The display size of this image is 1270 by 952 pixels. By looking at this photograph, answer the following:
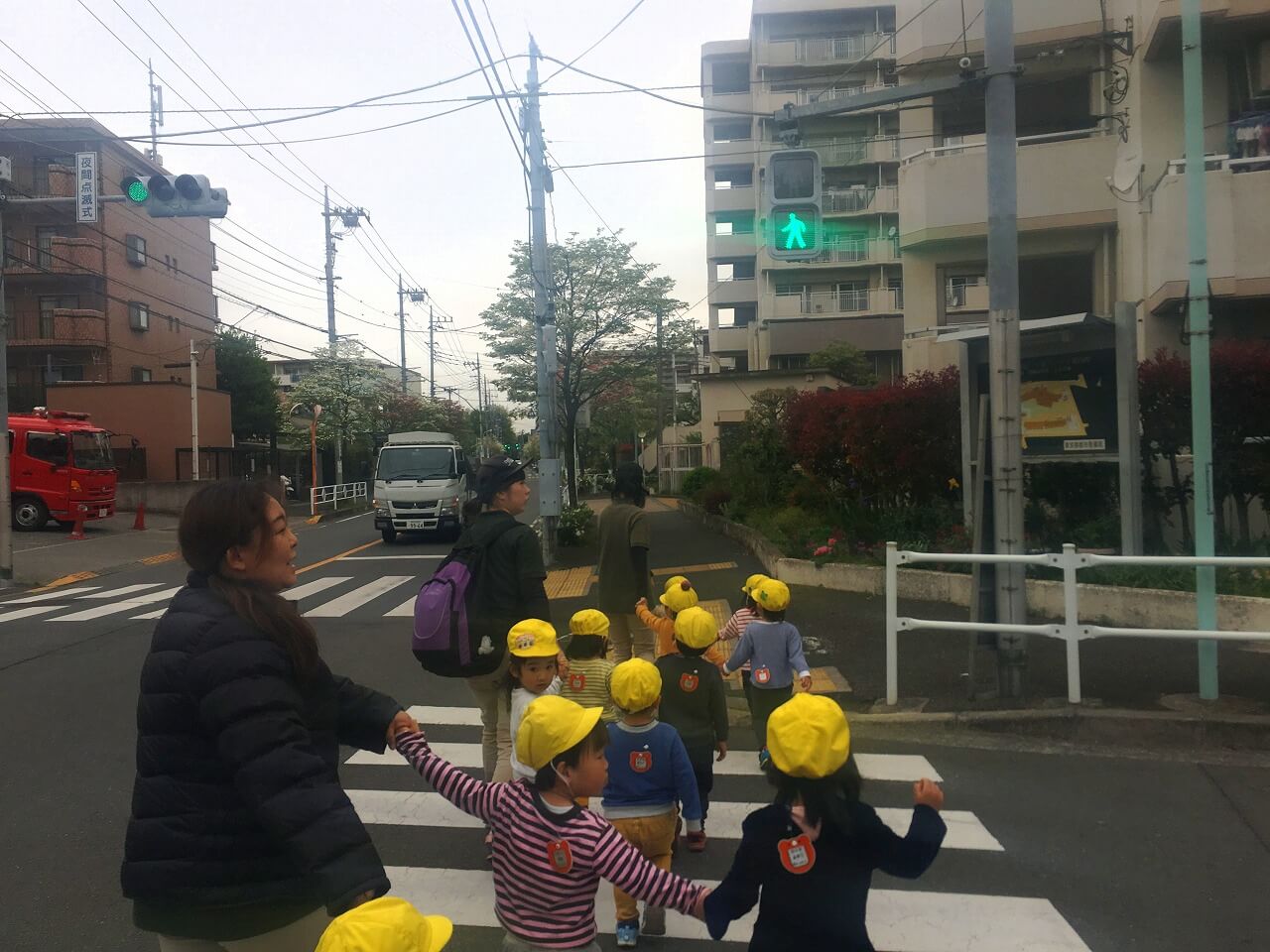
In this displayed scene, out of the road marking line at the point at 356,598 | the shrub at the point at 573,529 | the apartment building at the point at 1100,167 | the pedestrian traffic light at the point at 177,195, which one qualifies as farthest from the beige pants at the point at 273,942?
the shrub at the point at 573,529

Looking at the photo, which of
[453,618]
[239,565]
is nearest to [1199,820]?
A: [453,618]

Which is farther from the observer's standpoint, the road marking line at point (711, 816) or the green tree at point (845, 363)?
the green tree at point (845, 363)

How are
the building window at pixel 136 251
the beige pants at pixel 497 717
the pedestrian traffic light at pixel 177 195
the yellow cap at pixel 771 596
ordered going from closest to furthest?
the beige pants at pixel 497 717, the yellow cap at pixel 771 596, the pedestrian traffic light at pixel 177 195, the building window at pixel 136 251

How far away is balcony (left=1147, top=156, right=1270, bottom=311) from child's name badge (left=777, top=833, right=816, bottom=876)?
445 inches

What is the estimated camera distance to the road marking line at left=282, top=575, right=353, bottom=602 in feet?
48.6

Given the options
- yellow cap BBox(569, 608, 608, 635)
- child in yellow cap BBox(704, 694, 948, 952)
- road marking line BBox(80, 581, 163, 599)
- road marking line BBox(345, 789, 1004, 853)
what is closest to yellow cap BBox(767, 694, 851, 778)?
child in yellow cap BBox(704, 694, 948, 952)

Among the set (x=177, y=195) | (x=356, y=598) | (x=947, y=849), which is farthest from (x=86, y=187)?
(x=947, y=849)

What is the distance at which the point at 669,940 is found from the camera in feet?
13.3

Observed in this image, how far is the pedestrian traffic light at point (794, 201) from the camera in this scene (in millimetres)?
8898

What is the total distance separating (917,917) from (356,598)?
1150cm

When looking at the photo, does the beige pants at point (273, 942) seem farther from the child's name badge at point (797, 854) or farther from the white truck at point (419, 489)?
the white truck at point (419, 489)

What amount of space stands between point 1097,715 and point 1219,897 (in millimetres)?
2313

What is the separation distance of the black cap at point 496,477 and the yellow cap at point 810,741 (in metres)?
2.71

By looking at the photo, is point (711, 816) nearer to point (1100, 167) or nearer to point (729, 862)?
point (729, 862)
